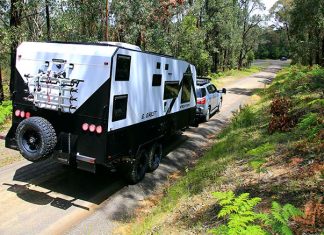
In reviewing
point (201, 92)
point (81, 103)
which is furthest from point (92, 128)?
point (201, 92)

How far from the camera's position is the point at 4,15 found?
22547 mm

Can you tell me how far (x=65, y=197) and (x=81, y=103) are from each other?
7.79ft

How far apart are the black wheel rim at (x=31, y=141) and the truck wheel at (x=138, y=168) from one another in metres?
2.41

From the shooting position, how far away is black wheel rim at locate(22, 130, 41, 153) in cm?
805

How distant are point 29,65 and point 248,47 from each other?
6630cm

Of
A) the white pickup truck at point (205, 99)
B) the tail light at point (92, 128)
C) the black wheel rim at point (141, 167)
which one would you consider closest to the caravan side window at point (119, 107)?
the tail light at point (92, 128)

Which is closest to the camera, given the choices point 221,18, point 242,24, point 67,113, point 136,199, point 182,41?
point 67,113

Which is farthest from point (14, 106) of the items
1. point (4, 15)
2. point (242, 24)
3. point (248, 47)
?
point (248, 47)

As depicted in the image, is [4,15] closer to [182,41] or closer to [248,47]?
[182,41]

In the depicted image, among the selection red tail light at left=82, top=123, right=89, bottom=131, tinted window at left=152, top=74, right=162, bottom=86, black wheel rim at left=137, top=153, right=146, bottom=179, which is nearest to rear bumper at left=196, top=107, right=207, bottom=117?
tinted window at left=152, top=74, right=162, bottom=86

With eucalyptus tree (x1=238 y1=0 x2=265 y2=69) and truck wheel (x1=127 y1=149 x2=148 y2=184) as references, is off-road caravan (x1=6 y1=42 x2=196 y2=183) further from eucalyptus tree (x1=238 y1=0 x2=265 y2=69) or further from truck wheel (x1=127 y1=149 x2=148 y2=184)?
eucalyptus tree (x1=238 y1=0 x2=265 y2=69)

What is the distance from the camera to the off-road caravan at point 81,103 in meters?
7.66

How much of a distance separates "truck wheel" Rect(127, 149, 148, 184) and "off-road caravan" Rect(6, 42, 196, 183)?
0.13ft

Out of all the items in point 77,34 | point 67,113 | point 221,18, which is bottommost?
point 67,113
